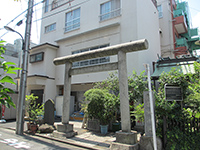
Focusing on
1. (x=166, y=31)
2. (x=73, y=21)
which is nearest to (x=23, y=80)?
(x=73, y=21)

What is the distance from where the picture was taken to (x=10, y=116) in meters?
15.5

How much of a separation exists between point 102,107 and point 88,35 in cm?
831

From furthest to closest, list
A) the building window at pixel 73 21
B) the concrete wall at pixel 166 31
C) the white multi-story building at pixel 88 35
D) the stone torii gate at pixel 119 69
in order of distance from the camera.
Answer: the concrete wall at pixel 166 31, the building window at pixel 73 21, the white multi-story building at pixel 88 35, the stone torii gate at pixel 119 69

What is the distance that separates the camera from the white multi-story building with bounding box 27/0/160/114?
13.3 meters

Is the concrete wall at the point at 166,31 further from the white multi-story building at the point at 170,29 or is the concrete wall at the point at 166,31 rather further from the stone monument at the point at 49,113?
the stone monument at the point at 49,113

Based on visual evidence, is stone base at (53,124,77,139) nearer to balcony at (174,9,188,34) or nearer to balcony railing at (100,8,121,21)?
balcony railing at (100,8,121,21)

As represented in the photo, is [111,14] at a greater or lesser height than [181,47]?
greater

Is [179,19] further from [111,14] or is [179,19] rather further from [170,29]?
[111,14]

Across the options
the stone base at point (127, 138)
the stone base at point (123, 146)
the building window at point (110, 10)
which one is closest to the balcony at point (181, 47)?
the building window at point (110, 10)

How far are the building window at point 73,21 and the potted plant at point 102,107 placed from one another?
30.9 feet

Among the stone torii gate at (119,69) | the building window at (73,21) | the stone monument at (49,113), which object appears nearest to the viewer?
the stone torii gate at (119,69)

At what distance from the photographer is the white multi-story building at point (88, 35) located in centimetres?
1329

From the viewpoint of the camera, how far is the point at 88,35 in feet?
50.9

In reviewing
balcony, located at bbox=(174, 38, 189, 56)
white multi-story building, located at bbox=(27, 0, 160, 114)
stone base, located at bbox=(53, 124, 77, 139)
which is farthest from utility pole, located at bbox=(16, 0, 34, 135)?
balcony, located at bbox=(174, 38, 189, 56)
